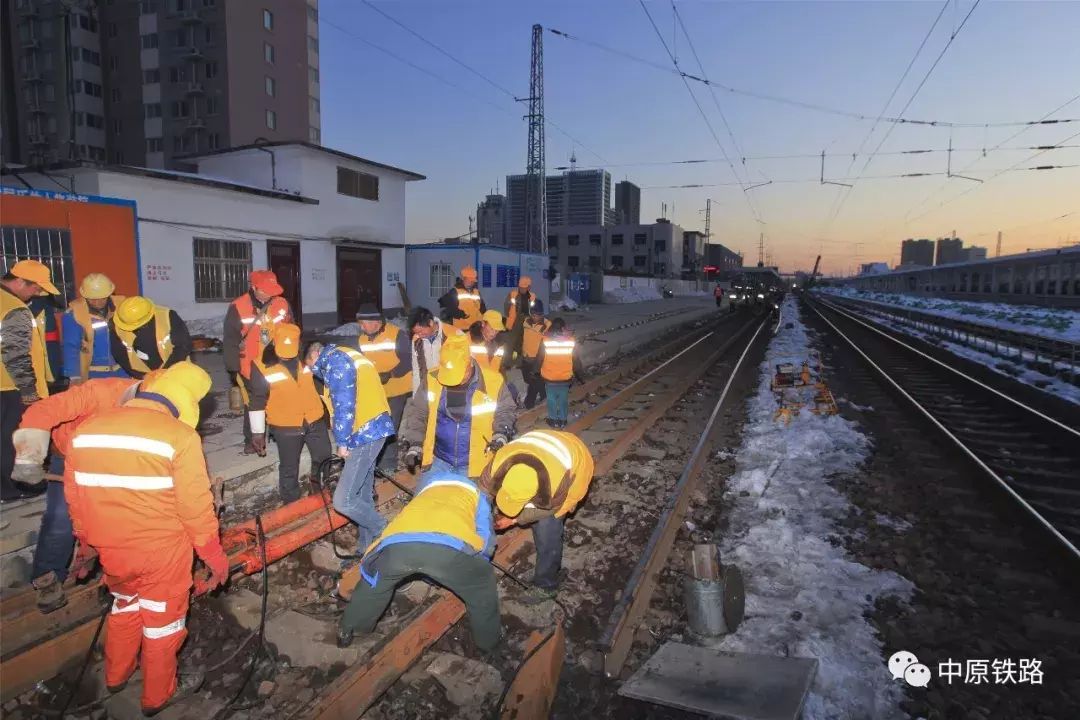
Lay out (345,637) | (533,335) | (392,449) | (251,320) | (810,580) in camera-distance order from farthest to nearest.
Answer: (533,335) < (392,449) < (251,320) < (810,580) < (345,637)

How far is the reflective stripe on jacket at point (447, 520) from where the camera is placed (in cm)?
318

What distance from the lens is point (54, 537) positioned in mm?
3945

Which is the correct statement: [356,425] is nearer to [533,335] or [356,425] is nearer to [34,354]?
[34,354]

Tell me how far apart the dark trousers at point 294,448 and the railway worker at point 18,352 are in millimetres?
1728

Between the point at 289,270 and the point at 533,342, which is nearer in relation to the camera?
the point at 533,342

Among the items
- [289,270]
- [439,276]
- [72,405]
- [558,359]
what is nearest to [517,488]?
[72,405]

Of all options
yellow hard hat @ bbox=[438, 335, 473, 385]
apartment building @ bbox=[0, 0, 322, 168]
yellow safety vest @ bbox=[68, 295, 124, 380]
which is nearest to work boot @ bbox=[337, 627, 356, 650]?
yellow hard hat @ bbox=[438, 335, 473, 385]

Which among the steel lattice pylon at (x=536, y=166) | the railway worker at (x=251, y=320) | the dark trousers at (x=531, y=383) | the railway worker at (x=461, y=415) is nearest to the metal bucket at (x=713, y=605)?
the railway worker at (x=461, y=415)

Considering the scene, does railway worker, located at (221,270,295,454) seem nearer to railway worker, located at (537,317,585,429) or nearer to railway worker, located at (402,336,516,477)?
railway worker, located at (402,336,516,477)

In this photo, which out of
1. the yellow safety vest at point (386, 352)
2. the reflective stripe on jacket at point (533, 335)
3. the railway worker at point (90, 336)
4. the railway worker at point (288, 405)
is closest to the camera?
the railway worker at point (288, 405)

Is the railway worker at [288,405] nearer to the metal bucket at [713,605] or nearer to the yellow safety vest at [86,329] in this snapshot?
the yellow safety vest at [86,329]

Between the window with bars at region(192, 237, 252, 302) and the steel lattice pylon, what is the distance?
17227 millimetres

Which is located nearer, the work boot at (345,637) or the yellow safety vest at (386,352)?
the work boot at (345,637)

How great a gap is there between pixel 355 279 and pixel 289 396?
17695mm
